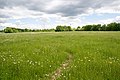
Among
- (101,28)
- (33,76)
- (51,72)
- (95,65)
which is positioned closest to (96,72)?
(95,65)

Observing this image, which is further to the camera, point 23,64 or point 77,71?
point 23,64

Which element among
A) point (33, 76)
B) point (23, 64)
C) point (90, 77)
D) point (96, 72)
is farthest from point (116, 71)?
point (23, 64)

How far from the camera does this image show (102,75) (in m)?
9.20

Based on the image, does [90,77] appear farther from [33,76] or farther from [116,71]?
[33,76]

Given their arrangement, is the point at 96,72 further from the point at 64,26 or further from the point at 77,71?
the point at 64,26

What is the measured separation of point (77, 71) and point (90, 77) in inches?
43.6

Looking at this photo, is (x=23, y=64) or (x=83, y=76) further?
(x=23, y=64)

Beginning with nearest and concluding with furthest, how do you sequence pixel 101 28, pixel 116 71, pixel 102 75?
pixel 102 75 → pixel 116 71 → pixel 101 28

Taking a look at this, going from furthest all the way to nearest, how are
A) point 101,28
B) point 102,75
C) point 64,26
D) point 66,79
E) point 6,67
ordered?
point 64,26 → point 101,28 → point 6,67 → point 102,75 → point 66,79

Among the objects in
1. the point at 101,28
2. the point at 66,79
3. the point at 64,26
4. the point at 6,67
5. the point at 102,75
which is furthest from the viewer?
the point at 64,26

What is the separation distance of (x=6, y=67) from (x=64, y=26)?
578ft

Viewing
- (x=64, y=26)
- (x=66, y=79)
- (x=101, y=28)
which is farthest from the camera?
(x=64, y=26)

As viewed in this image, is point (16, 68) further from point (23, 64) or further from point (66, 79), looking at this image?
point (66, 79)

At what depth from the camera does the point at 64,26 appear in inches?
7323
